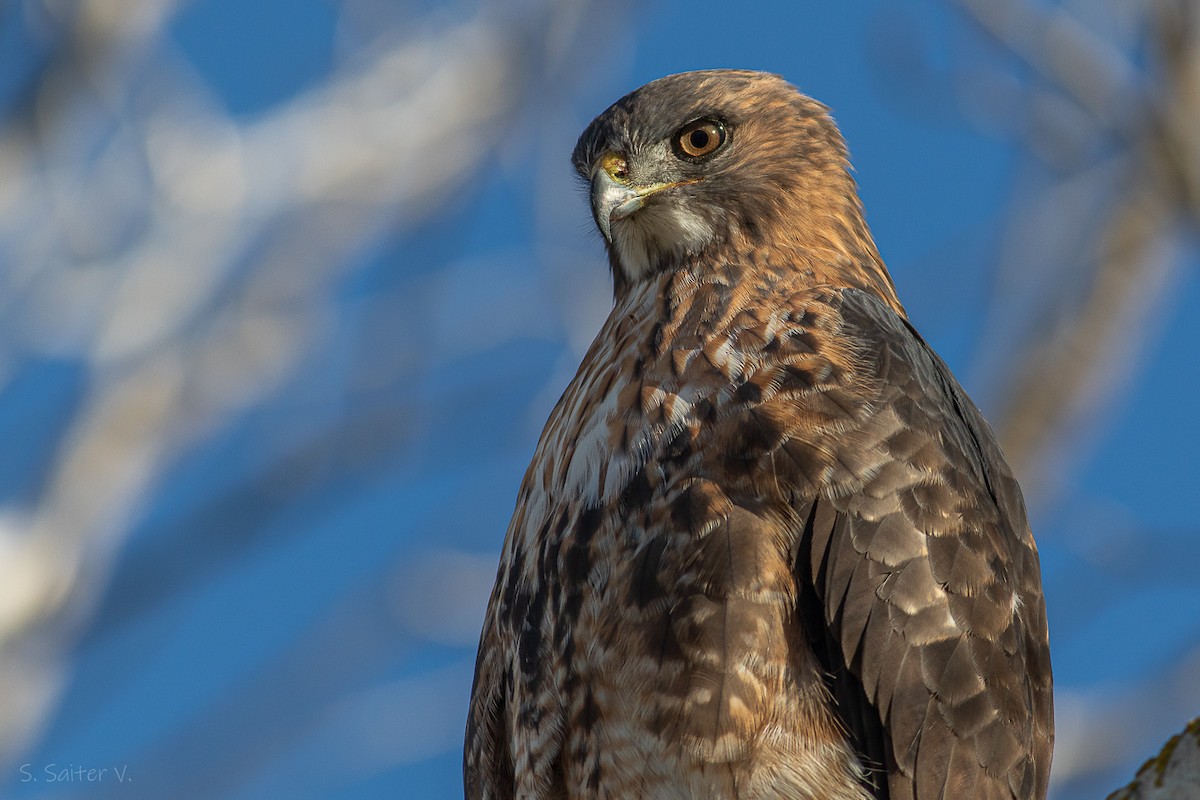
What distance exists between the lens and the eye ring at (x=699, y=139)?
4.66 m

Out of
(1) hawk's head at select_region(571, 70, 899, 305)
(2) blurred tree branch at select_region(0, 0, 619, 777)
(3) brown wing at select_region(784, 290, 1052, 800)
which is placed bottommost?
(3) brown wing at select_region(784, 290, 1052, 800)

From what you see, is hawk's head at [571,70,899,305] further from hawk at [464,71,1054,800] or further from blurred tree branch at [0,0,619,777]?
blurred tree branch at [0,0,619,777]

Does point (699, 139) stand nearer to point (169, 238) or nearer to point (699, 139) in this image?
point (699, 139)

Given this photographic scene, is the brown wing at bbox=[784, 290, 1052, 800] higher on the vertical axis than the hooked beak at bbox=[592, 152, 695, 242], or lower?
lower

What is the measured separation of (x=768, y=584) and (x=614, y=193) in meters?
1.39

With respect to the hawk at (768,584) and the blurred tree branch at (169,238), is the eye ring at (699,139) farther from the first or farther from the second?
the blurred tree branch at (169,238)

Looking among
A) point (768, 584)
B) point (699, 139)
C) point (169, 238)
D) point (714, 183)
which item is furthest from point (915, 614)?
point (169, 238)

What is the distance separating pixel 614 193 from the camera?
A: 15.0ft

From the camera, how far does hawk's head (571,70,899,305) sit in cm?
450

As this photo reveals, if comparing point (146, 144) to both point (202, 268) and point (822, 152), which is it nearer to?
point (202, 268)

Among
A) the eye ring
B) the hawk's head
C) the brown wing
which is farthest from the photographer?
the eye ring

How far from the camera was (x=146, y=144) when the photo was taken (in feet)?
27.7

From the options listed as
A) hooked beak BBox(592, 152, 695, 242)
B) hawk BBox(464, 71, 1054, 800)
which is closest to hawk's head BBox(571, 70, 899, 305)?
hooked beak BBox(592, 152, 695, 242)

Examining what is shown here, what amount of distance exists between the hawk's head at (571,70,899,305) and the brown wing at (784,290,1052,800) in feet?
2.67
